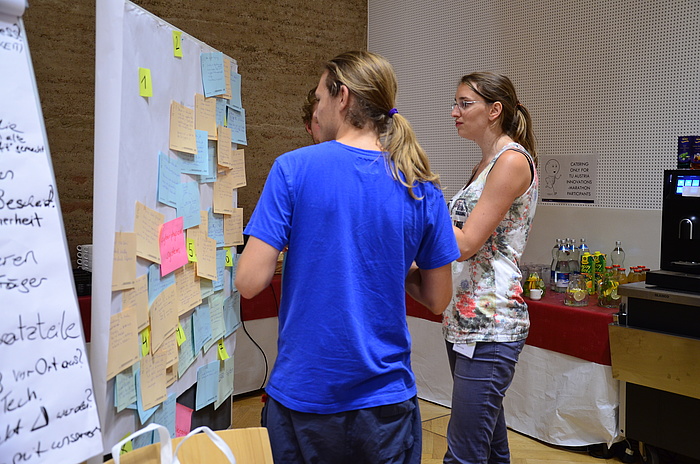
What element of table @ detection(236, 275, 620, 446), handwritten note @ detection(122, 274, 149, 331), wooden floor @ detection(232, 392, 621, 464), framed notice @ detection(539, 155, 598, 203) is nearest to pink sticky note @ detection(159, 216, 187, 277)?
handwritten note @ detection(122, 274, 149, 331)

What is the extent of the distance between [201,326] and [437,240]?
109 cm

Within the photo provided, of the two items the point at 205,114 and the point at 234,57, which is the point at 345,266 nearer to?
the point at 205,114

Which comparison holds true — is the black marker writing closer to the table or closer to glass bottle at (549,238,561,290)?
the table

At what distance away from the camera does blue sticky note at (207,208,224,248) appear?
7.81ft

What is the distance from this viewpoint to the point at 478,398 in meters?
2.02

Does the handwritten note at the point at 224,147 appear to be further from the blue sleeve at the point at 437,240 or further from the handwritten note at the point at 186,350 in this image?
the blue sleeve at the point at 437,240

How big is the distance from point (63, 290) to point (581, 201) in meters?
3.35

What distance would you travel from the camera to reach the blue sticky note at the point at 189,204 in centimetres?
203

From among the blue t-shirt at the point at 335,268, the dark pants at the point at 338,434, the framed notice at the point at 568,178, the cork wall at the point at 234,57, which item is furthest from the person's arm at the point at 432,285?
the cork wall at the point at 234,57

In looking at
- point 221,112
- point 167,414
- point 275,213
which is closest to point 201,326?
point 167,414

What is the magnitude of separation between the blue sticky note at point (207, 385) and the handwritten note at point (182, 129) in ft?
2.65

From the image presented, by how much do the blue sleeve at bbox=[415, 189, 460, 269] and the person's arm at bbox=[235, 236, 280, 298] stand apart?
1.24 feet

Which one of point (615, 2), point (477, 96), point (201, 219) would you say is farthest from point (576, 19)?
point (201, 219)

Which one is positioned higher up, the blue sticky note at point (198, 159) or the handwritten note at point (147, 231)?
the blue sticky note at point (198, 159)
